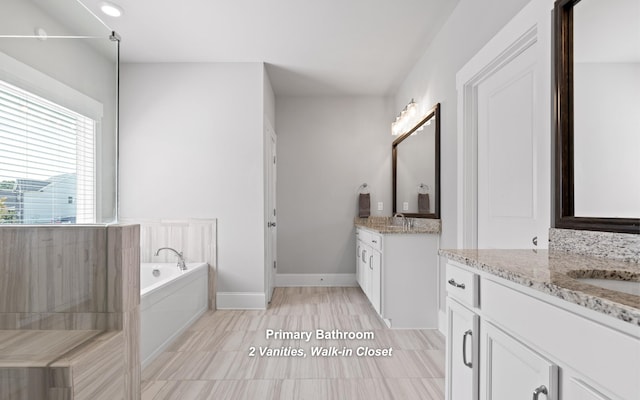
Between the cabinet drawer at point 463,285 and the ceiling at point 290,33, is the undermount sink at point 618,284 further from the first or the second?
the ceiling at point 290,33

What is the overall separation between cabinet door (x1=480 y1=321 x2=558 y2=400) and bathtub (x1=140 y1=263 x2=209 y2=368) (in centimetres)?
202

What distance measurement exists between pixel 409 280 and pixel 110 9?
3.15 m

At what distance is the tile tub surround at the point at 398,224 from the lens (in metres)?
3.04

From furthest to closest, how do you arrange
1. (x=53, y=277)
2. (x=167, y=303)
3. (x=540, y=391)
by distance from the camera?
(x=167, y=303) < (x=53, y=277) < (x=540, y=391)

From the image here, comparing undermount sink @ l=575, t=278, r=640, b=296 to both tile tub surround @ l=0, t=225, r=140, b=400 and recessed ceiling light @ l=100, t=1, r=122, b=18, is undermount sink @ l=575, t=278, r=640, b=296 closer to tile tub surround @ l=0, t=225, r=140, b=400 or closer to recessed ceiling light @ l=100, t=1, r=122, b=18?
tile tub surround @ l=0, t=225, r=140, b=400

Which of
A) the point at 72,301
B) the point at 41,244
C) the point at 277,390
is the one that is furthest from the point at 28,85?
the point at 277,390

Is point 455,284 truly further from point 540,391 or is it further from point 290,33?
point 290,33

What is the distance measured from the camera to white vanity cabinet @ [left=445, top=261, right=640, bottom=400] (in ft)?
2.17

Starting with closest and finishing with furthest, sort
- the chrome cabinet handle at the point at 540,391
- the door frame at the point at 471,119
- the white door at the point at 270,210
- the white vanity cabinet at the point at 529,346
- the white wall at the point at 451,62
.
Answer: the white vanity cabinet at the point at 529,346 → the chrome cabinet handle at the point at 540,391 → the door frame at the point at 471,119 → the white wall at the point at 451,62 → the white door at the point at 270,210

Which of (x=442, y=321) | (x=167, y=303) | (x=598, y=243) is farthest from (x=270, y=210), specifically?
(x=598, y=243)

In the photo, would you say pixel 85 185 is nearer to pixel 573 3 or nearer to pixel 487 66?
pixel 573 3

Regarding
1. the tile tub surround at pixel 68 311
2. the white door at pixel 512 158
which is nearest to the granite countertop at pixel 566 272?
the white door at pixel 512 158

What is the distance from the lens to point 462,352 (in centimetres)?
131

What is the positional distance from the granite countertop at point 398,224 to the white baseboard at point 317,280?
744mm
